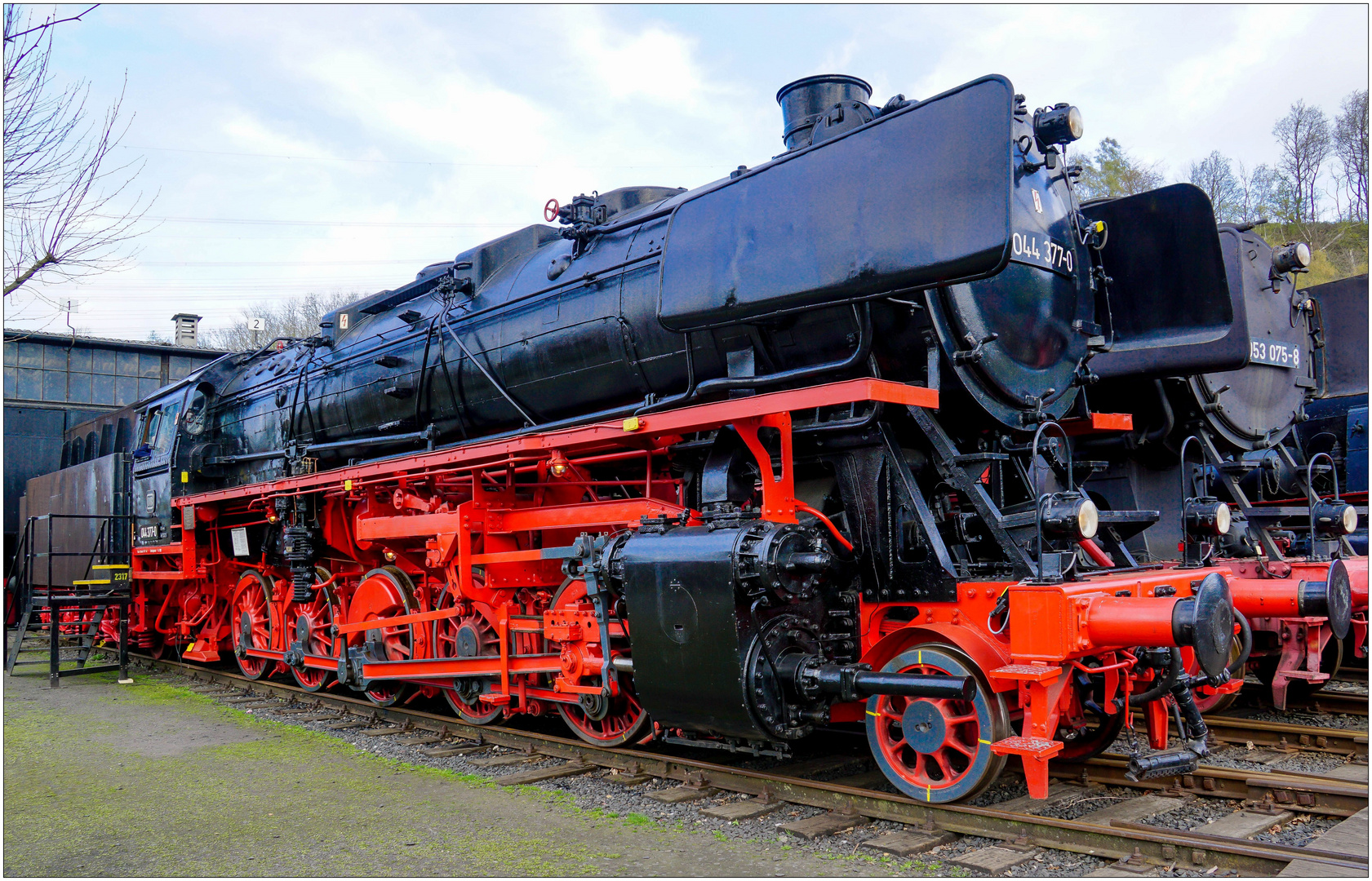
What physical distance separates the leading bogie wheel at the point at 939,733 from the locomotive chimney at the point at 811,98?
2997mm

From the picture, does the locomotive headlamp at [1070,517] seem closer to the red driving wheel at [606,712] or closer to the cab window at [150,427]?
the red driving wheel at [606,712]

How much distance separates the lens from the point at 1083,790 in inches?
192

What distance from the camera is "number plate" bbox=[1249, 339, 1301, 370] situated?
787 centimetres

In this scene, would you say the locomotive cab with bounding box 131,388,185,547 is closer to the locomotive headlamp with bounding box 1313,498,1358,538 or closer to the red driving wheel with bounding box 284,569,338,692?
the red driving wheel with bounding box 284,569,338,692

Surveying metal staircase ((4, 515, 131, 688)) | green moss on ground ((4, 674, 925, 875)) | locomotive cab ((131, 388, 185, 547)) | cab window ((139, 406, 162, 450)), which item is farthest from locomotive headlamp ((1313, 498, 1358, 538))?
cab window ((139, 406, 162, 450))

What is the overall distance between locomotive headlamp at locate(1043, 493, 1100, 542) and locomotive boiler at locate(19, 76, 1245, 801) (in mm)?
15

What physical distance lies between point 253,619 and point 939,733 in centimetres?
787

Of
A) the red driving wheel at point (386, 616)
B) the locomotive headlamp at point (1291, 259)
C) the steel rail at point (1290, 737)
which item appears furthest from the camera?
the locomotive headlamp at point (1291, 259)

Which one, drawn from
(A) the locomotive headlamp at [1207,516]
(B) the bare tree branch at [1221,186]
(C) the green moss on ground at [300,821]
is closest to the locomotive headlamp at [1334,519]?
(A) the locomotive headlamp at [1207,516]

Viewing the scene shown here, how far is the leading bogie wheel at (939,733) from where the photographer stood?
4.13 m

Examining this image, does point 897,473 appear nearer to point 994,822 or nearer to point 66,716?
point 994,822

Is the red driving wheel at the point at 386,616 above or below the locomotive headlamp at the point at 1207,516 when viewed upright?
below

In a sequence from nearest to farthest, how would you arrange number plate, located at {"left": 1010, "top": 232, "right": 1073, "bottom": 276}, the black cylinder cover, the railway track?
the railway track < the black cylinder cover < number plate, located at {"left": 1010, "top": 232, "right": 1073, "bottom": 276}

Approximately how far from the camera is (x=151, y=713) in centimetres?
848
